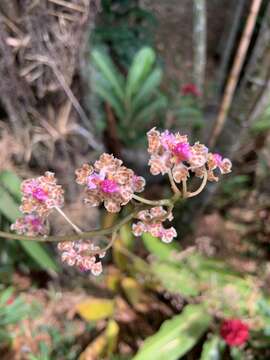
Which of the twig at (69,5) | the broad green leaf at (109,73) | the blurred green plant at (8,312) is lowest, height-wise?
the blurred green plant at (8,312)

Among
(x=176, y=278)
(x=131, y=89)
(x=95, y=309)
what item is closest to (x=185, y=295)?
(x=176, y=278)

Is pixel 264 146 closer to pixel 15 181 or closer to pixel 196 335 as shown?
pixel 196 335

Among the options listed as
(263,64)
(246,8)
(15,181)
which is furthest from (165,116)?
(15,181)

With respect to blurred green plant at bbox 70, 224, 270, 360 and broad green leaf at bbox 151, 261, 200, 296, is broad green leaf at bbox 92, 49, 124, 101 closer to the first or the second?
blurred green plant at bbox 70, 224, 270, 360

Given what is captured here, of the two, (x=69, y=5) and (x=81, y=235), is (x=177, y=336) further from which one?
(x=69, y=5)

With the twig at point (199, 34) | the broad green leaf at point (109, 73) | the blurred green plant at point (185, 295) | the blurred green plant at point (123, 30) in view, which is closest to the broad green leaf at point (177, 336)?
the blurred green plant at point (185, 295)

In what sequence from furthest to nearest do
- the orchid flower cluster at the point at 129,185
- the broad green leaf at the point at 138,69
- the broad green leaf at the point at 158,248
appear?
the broad green leaf at the point at 138,69, the broad green leaf at the point at 158,248, the orchid flower cluster at the point at 129,185

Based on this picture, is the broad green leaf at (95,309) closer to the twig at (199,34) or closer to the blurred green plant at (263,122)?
the blurred green plant at (263,122)
